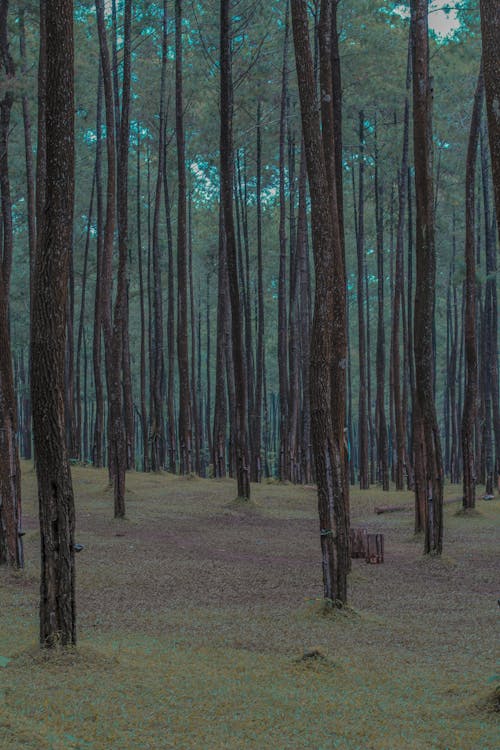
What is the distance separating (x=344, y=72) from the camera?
25938 mm

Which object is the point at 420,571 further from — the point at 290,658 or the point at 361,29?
the point at 361,29

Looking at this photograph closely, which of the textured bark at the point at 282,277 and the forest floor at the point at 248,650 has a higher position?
the textured bark at the point at 282,277

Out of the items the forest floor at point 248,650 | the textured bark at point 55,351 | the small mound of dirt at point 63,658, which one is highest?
the textured bark at point 55,351

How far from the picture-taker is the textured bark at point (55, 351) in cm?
576

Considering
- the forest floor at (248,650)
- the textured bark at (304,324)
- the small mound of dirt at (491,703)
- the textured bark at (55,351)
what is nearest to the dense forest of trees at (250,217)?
the textured bark at (55,351)

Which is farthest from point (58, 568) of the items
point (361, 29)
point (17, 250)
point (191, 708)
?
point (17, 250)

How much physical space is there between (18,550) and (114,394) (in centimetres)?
551

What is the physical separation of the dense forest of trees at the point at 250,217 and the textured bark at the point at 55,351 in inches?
0.6

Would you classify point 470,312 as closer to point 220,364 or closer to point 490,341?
point 490,341

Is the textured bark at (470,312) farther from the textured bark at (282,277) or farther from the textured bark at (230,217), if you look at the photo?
the textured bark at (282,277)

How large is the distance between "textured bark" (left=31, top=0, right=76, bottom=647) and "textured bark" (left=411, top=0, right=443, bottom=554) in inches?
262

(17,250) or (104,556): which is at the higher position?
(17,250)

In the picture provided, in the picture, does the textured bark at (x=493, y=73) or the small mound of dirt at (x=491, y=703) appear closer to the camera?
the small mound of dirt at (x=491, y=703)

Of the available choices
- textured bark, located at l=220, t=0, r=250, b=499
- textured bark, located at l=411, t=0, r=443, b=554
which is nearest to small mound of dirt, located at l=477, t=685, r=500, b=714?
textured bark, located at l=411, t=0, r=443, b=554
